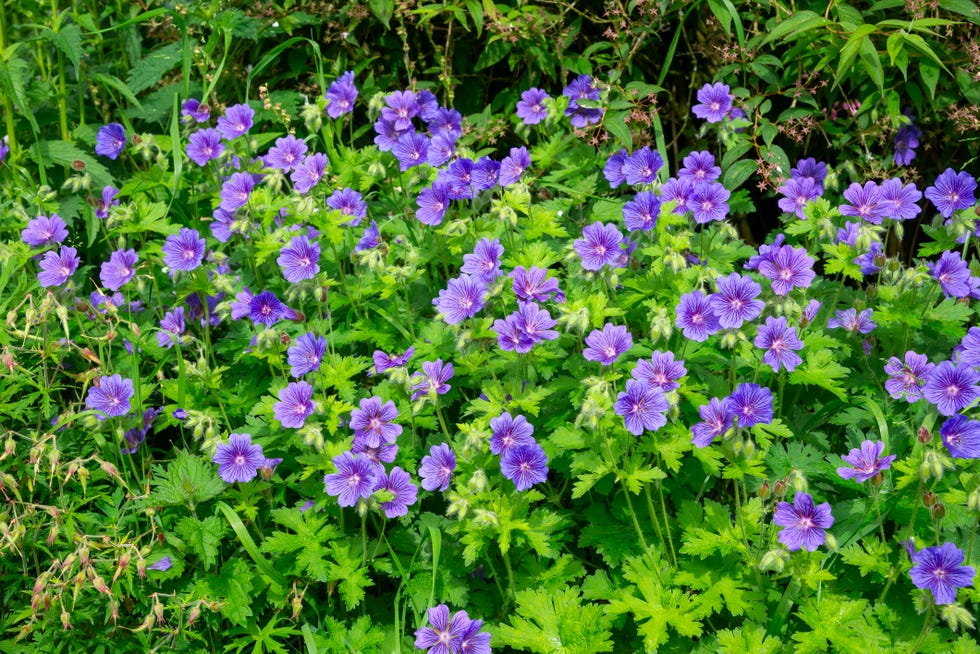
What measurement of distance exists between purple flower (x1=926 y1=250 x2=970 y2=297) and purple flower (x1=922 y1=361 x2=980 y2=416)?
48cm

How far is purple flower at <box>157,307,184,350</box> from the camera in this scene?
3.05m

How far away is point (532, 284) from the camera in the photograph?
8.86 feet

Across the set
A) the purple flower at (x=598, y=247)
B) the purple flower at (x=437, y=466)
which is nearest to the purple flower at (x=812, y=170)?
the purple flower at (x=598, y=247)

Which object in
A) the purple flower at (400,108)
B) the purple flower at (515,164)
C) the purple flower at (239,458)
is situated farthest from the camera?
the purple flower at (400,108)

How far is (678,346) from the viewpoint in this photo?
2.83m

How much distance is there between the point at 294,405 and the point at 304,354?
0.16 m

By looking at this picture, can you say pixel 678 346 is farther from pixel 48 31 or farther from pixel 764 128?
pixel 48 31

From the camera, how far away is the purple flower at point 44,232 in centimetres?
316

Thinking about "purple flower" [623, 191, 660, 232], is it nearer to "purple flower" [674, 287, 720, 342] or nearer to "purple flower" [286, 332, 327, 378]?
"purple flower" [674, 287, 720, 342]

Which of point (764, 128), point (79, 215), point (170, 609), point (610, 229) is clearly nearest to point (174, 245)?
point (79, 215)

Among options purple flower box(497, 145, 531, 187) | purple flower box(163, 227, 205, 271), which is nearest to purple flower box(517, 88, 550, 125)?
purple flower box(497, 145, 531, 187)

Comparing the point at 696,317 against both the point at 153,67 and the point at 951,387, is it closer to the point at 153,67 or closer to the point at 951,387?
the point at 951,387

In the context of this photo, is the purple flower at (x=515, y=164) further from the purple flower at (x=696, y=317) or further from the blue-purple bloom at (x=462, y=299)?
the purple flower at (x=696, y=317)

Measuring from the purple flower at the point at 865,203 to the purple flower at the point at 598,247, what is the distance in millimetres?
746
